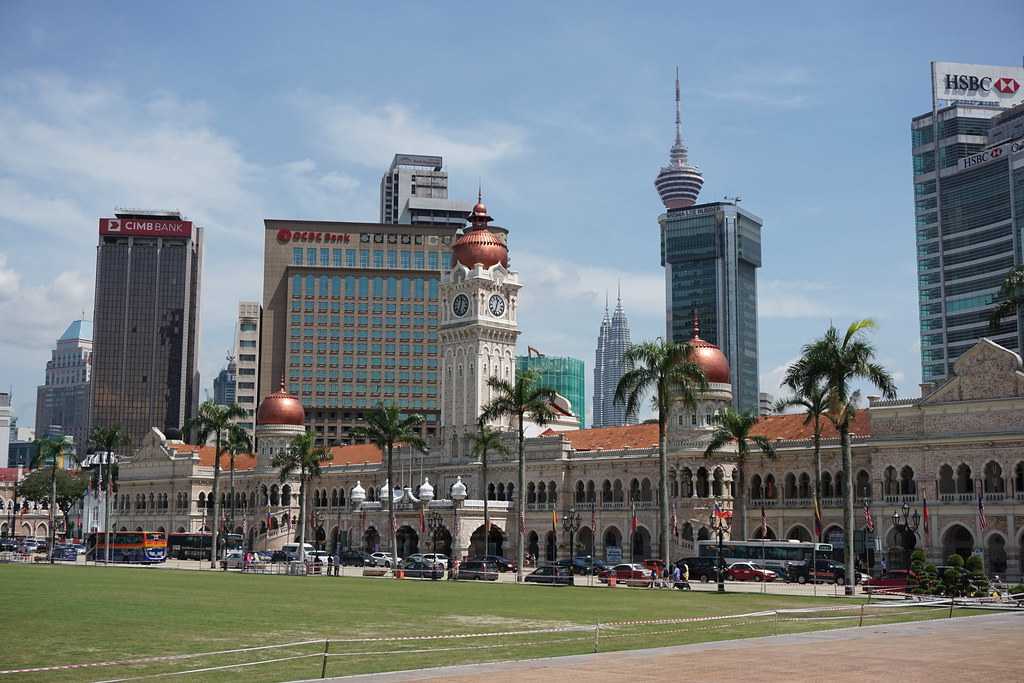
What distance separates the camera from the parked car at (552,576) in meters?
66.4

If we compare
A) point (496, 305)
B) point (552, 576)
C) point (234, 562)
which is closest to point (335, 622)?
point (552, 576)

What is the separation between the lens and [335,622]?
116 ft

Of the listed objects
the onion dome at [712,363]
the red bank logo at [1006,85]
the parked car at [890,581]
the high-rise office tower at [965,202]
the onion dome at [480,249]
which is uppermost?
the red bank logo at [1006,85]

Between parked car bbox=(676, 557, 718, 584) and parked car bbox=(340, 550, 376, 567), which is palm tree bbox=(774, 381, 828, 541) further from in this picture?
parked car bbox=(340, 550, 376, 567)

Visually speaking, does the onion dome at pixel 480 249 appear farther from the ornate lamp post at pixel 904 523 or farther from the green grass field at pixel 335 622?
the green grass field at pixel 335 622

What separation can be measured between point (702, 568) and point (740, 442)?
43.7 feet

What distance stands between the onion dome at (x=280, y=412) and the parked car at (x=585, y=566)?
2086 inches

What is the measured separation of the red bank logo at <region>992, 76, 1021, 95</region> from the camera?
193500mm

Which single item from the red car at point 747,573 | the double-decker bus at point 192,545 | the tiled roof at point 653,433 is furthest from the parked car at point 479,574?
the double-decker bus at point 192,545

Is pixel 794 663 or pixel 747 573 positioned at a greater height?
pixel 794 663

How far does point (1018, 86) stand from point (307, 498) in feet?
444

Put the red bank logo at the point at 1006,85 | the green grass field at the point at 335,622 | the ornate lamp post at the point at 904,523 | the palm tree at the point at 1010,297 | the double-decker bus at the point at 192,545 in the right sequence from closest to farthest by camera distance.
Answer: the green grass field at the point at 335,622 → the palm tree at the point at 1010,297 → the ornate lamp post at the point at 904,523 → the double-decker bus at the point at 192,545 → the red bank logo at the point at 1006,85

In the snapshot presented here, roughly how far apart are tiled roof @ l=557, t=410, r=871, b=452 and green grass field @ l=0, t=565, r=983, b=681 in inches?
1369

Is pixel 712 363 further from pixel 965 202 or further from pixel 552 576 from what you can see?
pixel 965 202
